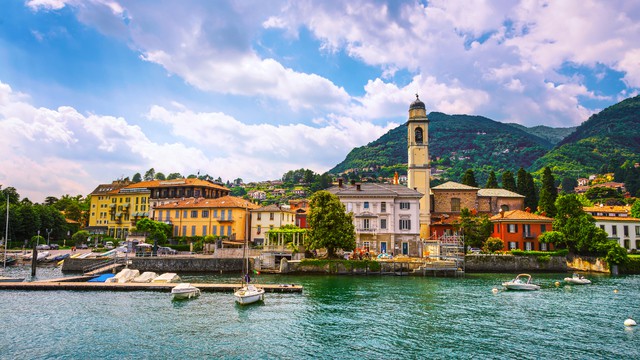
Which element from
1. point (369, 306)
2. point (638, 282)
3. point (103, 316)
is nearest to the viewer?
point (103, 316)

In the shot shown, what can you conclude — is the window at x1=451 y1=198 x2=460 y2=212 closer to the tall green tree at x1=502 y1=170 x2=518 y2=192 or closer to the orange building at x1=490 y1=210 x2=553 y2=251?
the orange building at x1=490 y1=210 x2=553 y2=251

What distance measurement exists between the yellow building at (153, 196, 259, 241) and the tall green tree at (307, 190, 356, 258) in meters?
23.8

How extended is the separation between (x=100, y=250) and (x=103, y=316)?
53.2 m

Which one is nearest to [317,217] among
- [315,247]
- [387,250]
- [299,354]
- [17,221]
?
[315,247]

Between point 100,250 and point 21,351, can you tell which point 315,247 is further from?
point 100,250

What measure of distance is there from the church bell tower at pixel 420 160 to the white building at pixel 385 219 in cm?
968

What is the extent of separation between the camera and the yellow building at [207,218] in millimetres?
75188

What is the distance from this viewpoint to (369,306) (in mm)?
31891

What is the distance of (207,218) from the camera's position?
76.3m

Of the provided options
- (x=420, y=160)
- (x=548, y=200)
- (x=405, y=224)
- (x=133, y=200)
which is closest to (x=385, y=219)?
(x=405, y=224)

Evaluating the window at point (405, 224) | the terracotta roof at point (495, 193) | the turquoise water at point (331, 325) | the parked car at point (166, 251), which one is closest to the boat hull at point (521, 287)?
the turquoise water at point (331, 325)

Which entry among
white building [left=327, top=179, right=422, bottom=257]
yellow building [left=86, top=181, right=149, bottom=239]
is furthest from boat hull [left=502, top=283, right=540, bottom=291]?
yellow building [left=86, top=181, right=149, bottom=239]

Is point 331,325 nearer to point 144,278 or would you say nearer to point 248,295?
point 248,295

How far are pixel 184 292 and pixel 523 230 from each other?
51.7m
